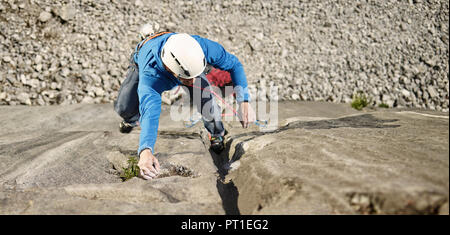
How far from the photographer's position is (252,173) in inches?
103

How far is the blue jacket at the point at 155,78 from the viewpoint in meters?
2.82

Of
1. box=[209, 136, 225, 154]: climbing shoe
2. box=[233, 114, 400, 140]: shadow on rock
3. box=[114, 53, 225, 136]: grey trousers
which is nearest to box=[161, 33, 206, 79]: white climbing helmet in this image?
box=[114, 53, 225, 136]: grey trousers

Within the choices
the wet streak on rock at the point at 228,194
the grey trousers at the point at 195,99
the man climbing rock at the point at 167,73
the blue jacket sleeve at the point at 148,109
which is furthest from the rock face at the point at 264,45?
the wet streak on rock at the point at 228,194

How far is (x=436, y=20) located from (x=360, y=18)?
2629mm

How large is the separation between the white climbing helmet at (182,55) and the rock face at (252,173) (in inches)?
44.3

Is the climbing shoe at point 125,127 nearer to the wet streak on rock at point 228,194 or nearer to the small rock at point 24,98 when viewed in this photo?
the wet streak on rock at point 228,194

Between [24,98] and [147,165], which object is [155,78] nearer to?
[147,165]

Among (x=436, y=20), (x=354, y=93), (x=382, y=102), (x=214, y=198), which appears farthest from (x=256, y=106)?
(x=436, y=20)

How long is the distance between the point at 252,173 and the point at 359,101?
16.7 feet

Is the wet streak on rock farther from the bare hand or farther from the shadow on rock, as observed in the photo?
the shadow on rock

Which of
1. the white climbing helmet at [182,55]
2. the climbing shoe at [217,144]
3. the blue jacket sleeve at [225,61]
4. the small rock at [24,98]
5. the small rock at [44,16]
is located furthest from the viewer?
the small rock at [44,16]

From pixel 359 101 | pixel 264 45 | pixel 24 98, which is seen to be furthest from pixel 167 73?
pixel 359 101

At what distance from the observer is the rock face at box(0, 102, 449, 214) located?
181cm
